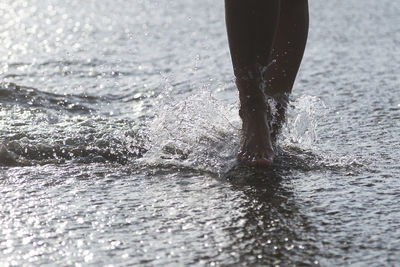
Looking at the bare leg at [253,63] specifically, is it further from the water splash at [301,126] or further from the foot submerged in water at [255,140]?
the water splash at [301,126]

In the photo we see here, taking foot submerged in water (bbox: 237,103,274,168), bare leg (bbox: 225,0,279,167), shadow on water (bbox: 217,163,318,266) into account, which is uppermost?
bare leg (bbox: 225,0,279,167)

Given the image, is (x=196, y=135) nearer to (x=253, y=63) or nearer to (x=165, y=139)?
(x=165, y=139)

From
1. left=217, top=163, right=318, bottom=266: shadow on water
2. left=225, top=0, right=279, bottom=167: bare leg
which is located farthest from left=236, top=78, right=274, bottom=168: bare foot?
left=217, top=163, right=318, bottom=266: shadow on water

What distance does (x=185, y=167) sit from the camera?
2.30m

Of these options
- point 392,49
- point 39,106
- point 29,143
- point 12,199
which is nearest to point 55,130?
point 29,143

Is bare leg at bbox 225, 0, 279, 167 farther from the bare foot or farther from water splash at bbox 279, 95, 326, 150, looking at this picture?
water splash at bbox 279, 95, 326, 150

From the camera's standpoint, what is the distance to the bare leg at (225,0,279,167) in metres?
2.36

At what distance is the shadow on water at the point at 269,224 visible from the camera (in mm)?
1604

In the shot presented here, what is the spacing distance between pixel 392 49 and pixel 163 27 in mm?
Result: 1959

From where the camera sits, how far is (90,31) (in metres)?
5.84

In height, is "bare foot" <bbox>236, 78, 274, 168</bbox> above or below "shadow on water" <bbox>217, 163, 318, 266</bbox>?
above

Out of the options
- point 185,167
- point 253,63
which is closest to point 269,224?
point 185,167

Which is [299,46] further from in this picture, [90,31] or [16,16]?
[16,16]

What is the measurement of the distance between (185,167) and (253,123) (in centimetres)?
26
